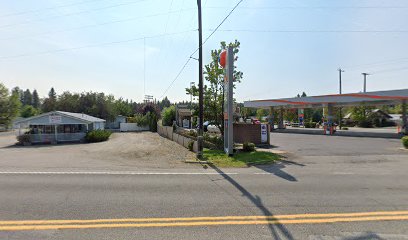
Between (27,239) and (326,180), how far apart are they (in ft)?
26.9

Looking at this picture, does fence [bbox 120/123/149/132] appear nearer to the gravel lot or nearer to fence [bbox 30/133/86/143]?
fence [bbox 30/133/86/143]

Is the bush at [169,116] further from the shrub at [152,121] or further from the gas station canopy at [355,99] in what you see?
the gas station canopy at [355,99]

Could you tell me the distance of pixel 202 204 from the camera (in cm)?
629

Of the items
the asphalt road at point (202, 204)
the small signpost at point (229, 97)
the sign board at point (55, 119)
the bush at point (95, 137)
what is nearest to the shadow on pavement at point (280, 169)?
the asphalt road at point (202, 204)

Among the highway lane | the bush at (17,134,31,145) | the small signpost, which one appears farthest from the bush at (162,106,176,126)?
the highway lane

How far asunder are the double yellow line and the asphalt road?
0.06ft

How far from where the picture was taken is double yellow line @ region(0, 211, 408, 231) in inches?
195

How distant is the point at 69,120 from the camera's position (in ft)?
105

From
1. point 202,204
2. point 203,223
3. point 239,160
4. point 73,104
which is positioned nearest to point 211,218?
point 203,223

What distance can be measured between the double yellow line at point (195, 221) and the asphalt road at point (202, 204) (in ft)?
0.06

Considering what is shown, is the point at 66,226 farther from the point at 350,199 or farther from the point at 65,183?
the point at 350,199

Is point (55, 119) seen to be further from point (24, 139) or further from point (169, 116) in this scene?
point (169, 116)

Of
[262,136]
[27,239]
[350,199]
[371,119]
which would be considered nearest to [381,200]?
[350,199]

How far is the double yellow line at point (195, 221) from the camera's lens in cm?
496
